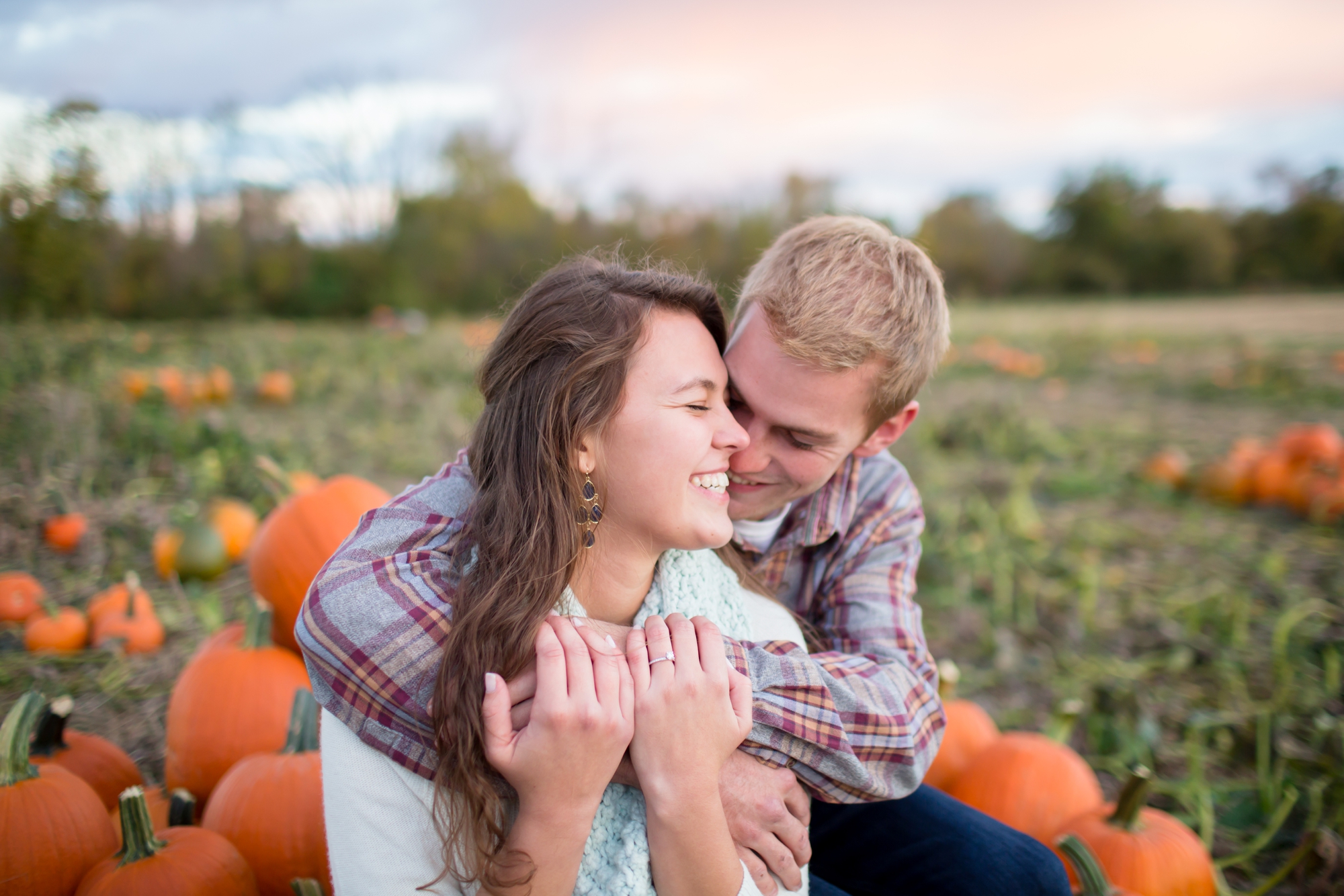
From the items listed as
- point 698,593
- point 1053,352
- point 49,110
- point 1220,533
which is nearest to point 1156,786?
point 698,593

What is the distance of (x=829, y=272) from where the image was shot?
180cm

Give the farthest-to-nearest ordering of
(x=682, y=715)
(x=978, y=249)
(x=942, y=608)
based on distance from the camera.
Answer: (x=978, y=249) → (x=942, y=608) → (x=682, y=715)

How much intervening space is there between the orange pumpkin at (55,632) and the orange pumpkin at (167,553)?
0.48 m

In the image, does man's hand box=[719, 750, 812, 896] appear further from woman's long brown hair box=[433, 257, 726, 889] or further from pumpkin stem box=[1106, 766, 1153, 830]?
pumpkin stem box=[1106, 766, 1153, 830]

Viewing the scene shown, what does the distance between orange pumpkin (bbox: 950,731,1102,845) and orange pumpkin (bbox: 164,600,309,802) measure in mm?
1965

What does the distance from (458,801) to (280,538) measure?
1.37 m

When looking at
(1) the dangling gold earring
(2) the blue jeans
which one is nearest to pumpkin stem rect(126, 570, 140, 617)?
(1) the dangling gold earring

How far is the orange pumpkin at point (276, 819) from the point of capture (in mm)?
1761

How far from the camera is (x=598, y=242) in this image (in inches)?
380

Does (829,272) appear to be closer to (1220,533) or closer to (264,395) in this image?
(1220,533)

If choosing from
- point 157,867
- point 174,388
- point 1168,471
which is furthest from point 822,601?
point 174,388

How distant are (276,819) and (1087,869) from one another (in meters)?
1.88

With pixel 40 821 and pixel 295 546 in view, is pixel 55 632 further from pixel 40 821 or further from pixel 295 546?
pixel 40 821

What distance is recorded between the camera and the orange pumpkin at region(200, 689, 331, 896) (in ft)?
5.78
